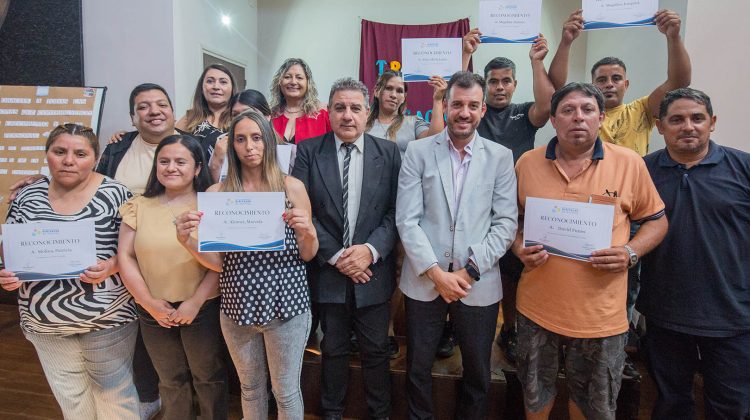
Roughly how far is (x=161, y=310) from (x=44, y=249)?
0.48 meters

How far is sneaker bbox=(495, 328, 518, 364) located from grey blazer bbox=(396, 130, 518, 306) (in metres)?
0.72

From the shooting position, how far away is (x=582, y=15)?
208 centimetres

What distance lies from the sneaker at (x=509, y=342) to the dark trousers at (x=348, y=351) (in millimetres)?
799

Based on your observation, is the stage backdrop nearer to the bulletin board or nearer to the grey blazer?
the bulletin board

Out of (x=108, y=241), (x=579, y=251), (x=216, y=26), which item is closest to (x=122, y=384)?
(x=108, y=241)

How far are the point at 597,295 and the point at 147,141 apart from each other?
229 cm

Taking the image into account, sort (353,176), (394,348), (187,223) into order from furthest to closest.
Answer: (394,348)
(353,176)
(187,223)

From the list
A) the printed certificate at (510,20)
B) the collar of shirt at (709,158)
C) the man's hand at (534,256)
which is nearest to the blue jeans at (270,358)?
the man's hand at (534,256)

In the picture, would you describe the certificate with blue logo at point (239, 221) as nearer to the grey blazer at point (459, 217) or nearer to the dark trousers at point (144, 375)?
the grey blazer at point (459, 217)

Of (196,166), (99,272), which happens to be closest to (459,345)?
(196,166)

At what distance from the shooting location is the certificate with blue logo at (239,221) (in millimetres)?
1533

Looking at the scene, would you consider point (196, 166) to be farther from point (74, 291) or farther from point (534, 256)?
point (534, 256)

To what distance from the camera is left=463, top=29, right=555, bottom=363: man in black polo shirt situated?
2246 millimetres

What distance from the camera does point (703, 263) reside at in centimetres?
166
